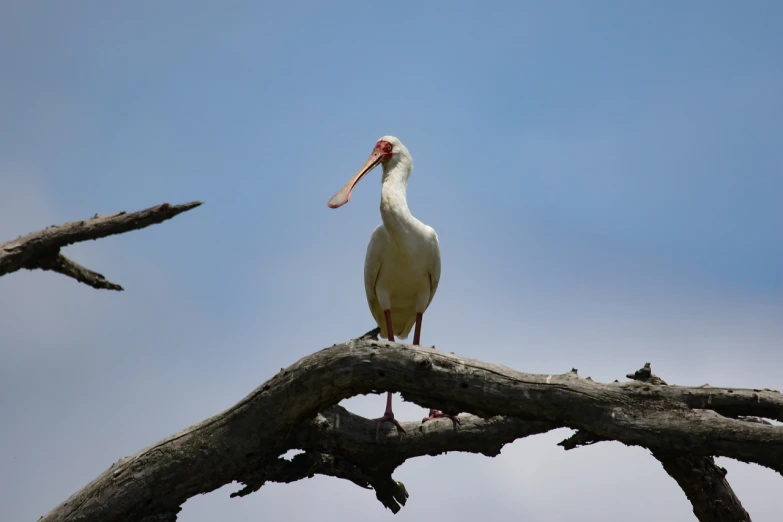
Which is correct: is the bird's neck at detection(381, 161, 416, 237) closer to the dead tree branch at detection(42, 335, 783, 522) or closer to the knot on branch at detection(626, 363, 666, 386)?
the dead tree branch at detection(42, 335, 783, 522)

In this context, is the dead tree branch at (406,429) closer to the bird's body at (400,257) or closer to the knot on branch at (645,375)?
the knot on branch at (645,375)

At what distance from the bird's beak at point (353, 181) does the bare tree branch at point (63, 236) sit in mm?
3358

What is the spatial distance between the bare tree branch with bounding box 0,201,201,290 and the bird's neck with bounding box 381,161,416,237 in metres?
2.73

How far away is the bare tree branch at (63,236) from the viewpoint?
838 cm

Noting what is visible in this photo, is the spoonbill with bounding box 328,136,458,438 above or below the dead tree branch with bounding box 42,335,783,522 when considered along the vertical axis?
above

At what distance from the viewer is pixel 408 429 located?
774 cm

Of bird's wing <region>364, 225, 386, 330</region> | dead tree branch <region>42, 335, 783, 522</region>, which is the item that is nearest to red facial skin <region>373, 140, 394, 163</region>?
bird's wing <region>364, 225, 386, 330</region>

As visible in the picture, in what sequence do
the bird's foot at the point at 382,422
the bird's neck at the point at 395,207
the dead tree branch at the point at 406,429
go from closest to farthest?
the dead tree branch at the point at 406,429 → the bird's foot at the point at 382,422 → the bird's neck at the point at 395,207

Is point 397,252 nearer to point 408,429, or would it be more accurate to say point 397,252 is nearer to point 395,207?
point 395,207

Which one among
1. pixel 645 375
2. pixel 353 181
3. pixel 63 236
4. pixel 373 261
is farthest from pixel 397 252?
pixel 645 375

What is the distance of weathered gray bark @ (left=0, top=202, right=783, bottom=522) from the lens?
247 inches

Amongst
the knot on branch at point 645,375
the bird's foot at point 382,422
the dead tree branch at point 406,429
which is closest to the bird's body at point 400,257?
the bird's foot at point 382,422

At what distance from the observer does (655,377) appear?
6.57m

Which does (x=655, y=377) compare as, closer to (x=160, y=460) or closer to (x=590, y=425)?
(x=590, y=425)
